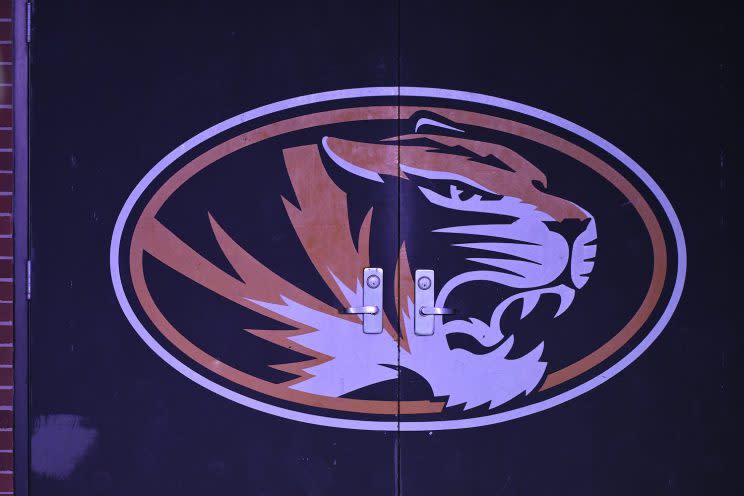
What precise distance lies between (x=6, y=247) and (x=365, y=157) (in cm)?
139

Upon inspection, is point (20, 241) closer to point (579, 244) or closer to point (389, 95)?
point (389, 95)

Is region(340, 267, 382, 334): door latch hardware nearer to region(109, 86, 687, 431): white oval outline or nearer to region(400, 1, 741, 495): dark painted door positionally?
region(400, 1, 741, 495): dark painted door

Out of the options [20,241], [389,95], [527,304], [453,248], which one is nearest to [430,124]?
[389,95]

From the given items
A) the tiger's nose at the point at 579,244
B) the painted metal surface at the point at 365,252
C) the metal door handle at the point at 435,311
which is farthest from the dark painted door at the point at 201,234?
the tiger's nose at the point at 579,244

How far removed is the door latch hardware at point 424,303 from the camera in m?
2.27

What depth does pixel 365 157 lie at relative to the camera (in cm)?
227

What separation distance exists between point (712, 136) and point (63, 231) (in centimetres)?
248

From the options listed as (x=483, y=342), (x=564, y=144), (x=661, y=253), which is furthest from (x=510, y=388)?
(x=564, y=144)

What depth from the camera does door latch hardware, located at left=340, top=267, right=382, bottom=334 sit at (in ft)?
7.42

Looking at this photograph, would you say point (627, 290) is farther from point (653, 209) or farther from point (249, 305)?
point (249, 305)

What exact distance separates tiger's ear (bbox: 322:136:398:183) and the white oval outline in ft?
0.60

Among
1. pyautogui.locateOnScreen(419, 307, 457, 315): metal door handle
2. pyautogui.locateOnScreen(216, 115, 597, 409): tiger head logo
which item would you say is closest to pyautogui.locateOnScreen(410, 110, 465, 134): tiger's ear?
pyautogui.locateOnScreen(216, 115, 597, 409): tiger head logo

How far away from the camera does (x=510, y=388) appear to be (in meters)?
2.29

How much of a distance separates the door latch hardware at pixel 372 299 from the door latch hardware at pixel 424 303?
140 mm
